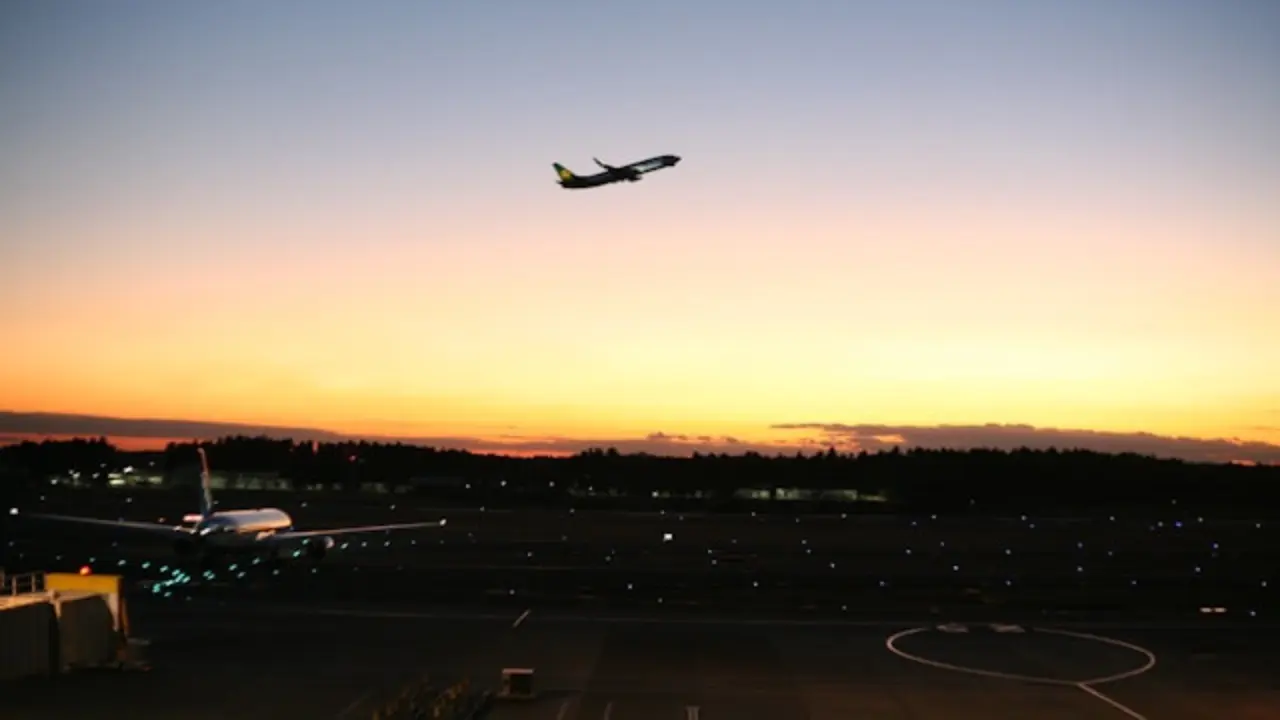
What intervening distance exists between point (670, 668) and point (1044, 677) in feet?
38.4

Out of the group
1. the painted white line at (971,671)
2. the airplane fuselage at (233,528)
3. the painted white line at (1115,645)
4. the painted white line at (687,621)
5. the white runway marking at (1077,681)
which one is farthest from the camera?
the airplane fuselage at (233,528)

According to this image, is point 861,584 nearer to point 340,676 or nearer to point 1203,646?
point 1203,646

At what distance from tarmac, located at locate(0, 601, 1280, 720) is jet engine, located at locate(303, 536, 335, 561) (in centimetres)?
1706

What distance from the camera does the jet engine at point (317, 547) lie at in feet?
228

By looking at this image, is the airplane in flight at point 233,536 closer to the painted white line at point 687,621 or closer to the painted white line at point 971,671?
the painted white line at point 687,621

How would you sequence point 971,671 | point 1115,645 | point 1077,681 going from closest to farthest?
point 1077,681, point 971,671, point 1115,645

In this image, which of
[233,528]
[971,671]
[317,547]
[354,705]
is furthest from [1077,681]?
[317,547]

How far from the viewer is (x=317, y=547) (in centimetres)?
6969

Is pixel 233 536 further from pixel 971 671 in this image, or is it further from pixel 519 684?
pixel 971 671

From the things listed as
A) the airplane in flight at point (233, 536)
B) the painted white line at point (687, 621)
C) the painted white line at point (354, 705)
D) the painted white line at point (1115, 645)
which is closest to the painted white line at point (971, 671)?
the painted white line at point (1115, 645)

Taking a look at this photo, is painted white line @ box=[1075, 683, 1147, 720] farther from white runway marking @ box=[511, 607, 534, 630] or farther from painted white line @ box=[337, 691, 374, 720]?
white runway marking @ box=[511, 607, 534, 630]

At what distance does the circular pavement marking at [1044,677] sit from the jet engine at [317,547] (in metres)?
36.0

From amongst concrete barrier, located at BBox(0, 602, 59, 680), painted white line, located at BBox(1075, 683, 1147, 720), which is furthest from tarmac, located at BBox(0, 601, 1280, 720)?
concrete barrier, located at BBox(0, 602, 59, 680)

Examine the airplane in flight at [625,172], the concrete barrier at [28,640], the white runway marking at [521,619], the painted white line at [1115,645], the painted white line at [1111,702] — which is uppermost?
the airplane in flight at [625,172]
